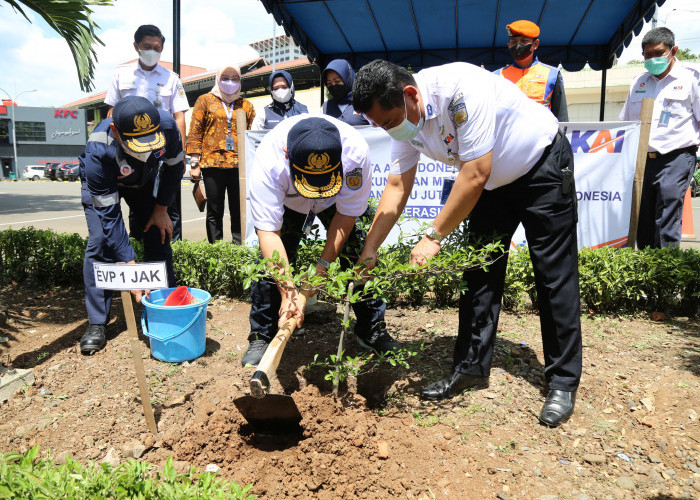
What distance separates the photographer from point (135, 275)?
2.55m

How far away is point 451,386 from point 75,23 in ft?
14.1

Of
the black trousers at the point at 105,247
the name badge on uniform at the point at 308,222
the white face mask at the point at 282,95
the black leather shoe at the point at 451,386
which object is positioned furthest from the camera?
the white face mask at the point at 282,95

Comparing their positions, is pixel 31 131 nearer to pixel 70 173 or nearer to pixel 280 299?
pixel 70 173

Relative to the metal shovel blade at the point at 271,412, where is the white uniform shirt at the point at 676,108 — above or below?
above

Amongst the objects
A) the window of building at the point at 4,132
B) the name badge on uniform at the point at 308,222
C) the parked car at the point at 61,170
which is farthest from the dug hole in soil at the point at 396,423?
the window of building at the point at 4,132

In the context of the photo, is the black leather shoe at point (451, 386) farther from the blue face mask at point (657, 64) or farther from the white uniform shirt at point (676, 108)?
the blue face mask at point (657, 64)

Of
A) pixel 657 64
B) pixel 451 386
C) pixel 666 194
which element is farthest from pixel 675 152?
pixel 451 386

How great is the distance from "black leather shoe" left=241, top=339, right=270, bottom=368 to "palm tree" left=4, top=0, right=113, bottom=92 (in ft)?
9.83

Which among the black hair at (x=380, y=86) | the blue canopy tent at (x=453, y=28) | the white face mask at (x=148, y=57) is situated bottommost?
the black hair at (x=380, y=86)

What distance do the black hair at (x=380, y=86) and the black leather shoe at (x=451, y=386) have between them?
1.60 m

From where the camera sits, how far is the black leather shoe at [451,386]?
9.56ft

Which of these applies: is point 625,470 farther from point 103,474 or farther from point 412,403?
point 103,474

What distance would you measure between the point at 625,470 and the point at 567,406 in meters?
0.41

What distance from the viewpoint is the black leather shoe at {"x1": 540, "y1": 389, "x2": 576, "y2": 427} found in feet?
8.86
